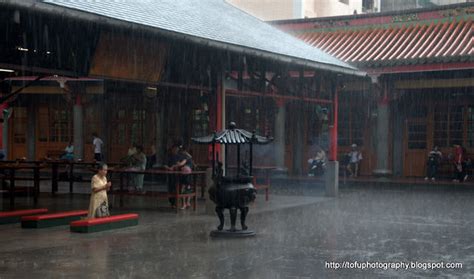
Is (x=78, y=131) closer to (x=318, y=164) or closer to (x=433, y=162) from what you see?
(x=318, y=164)

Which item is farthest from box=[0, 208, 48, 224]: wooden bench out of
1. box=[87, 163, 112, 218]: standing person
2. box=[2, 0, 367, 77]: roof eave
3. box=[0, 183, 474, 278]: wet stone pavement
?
box=[2, 0, 367, 77]: roof eave

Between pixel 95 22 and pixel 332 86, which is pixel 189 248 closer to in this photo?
pixel 95 22

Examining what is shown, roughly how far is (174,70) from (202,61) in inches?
27.7

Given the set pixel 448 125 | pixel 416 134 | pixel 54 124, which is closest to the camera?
pixel 448 125

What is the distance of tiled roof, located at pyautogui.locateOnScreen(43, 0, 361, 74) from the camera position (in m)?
12.1

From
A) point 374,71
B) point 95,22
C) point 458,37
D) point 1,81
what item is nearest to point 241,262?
point 95,22

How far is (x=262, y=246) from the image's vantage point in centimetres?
1084

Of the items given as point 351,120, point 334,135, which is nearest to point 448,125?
point 351,120

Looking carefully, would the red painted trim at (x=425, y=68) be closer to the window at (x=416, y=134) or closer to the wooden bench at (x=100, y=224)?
the window at (x=416, y=134)

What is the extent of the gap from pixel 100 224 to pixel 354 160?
16413 millimetres

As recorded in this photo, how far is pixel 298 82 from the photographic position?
68.0 ft

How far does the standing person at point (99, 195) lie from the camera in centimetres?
1254

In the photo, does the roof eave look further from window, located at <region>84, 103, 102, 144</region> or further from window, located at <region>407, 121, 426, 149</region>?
window, located at <region>84, 103, 102, 144</region>

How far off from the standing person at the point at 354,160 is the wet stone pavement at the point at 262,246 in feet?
32.7
